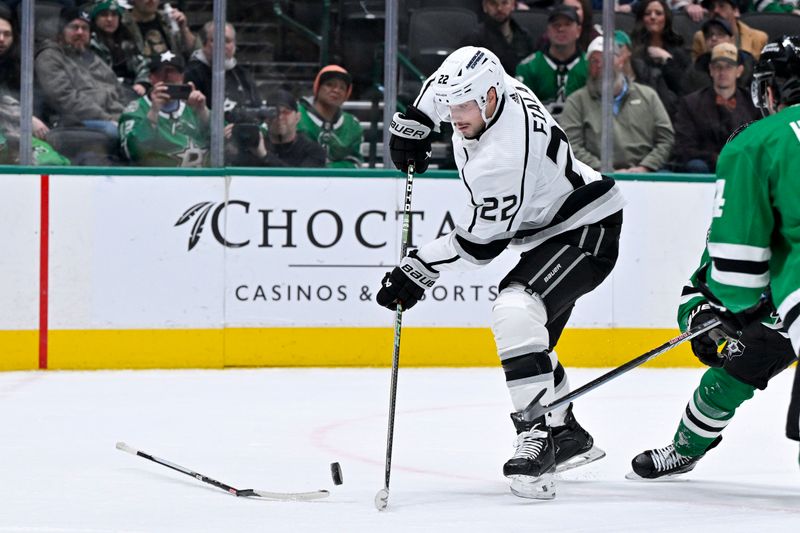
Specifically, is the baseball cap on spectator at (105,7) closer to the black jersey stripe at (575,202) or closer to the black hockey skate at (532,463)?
the black jersey stripe at (575,202)

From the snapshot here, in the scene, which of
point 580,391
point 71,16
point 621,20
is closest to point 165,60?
point 71,16

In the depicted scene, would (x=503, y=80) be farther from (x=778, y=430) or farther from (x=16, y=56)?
(x=16, y=56)

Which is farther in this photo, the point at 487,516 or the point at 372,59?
the point at 372,59

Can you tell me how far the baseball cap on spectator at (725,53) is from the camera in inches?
243

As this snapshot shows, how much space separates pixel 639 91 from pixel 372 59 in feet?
4.09

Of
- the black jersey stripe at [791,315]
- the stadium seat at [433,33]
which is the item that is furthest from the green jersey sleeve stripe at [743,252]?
the stadium seat at [433,33]

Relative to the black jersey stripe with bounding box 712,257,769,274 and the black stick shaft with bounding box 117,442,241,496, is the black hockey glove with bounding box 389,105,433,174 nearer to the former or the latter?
the black stick shaft with bounding box 117,442,241,496

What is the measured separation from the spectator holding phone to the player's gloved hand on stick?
3089mm

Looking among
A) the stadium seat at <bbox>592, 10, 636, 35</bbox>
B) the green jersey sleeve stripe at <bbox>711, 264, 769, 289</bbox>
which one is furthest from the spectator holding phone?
the green jersey sleeve stripe at <bbox>711, 264, 769, 289</bbox>

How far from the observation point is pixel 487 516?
10.6 ft

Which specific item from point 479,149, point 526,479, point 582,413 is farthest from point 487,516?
point 582,413

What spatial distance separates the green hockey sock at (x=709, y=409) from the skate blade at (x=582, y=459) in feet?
0.74

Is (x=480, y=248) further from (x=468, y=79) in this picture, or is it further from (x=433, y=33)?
(x=433, y=33)

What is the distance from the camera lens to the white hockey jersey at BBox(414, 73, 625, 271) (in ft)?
11.1
